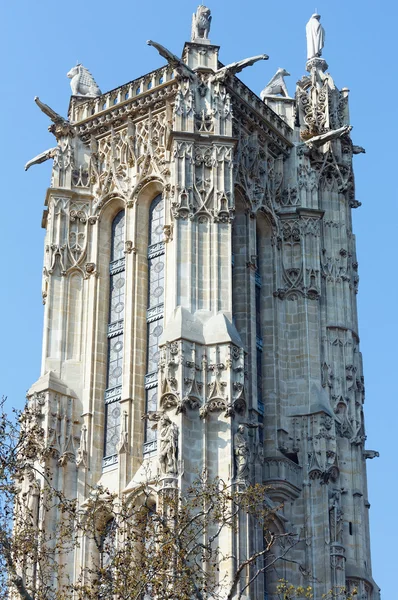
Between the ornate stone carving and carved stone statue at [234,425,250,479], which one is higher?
the ornate stone carving

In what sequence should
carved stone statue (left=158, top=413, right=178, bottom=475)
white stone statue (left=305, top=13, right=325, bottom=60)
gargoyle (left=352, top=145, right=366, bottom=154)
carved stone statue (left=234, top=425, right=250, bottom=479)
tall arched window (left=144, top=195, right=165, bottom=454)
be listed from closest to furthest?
carved stone statue (left=158, top=413, right=178, bottom=475), carved stone statue (left=234, top=425, right=250, bottom=479), tall arched window (left=144, top=195, right=165, bottom=454), gargoyle (left=352, top=145, right=366, bottom=154), white stone statue (left=305, top=13, right=325, bottom=60)

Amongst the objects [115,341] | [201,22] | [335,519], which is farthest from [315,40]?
[335,519]

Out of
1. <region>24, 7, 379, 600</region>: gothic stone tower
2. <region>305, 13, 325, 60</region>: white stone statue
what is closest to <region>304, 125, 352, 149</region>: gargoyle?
<region>24, 7, 379, 600</region>: gothic stone tower

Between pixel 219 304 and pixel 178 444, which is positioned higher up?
pixel 219 304

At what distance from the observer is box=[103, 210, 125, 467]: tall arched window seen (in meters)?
36.8

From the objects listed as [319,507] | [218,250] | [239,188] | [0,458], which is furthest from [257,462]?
[0,458]

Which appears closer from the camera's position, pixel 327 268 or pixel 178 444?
pixel 178 444

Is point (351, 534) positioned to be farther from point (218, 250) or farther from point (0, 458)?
point (0, 458)

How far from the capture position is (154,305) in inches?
1484

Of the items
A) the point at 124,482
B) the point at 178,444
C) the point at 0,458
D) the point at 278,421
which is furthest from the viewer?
the point at 278,421

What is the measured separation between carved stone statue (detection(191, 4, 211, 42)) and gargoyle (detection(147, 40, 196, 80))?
1.54 m

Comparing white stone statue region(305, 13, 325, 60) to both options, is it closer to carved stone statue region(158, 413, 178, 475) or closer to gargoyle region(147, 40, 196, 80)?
gargoyle region(147, 40, 196, 80)

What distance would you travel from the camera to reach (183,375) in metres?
33.8

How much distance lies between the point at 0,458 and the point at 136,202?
51.6 feet
